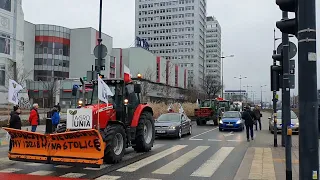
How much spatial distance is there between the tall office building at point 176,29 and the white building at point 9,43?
110 m

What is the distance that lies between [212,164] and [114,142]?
318cm

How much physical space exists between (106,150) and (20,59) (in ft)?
155

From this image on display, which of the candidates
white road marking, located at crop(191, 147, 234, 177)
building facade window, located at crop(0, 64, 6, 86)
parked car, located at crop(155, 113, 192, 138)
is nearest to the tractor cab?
white road marking, located at crop(191, 147, 234, 177)

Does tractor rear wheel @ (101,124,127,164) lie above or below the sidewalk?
above

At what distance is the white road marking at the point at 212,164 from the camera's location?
31.6 feet

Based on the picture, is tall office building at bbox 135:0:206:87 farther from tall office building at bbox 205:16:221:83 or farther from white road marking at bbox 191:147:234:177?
white road marking at bbox 191:147:234:177

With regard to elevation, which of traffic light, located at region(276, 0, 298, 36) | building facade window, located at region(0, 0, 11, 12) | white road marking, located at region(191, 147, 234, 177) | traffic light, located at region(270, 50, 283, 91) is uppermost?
building facade window, located at region(0, 0, 11, 12)

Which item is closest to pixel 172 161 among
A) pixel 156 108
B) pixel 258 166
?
pixel 258 166

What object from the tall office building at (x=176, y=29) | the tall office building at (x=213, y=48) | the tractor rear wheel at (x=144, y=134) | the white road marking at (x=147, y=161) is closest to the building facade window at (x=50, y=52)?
the tractor rear wheel at (x=144, y=134)

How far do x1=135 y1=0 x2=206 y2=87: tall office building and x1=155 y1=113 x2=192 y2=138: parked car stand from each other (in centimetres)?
13569

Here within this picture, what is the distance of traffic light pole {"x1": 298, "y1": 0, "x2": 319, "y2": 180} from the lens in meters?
4.23

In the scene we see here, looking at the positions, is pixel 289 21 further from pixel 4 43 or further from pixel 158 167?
pixel 4 43

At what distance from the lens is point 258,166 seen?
1066 cm

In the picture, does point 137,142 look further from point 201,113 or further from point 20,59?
point 20,59
